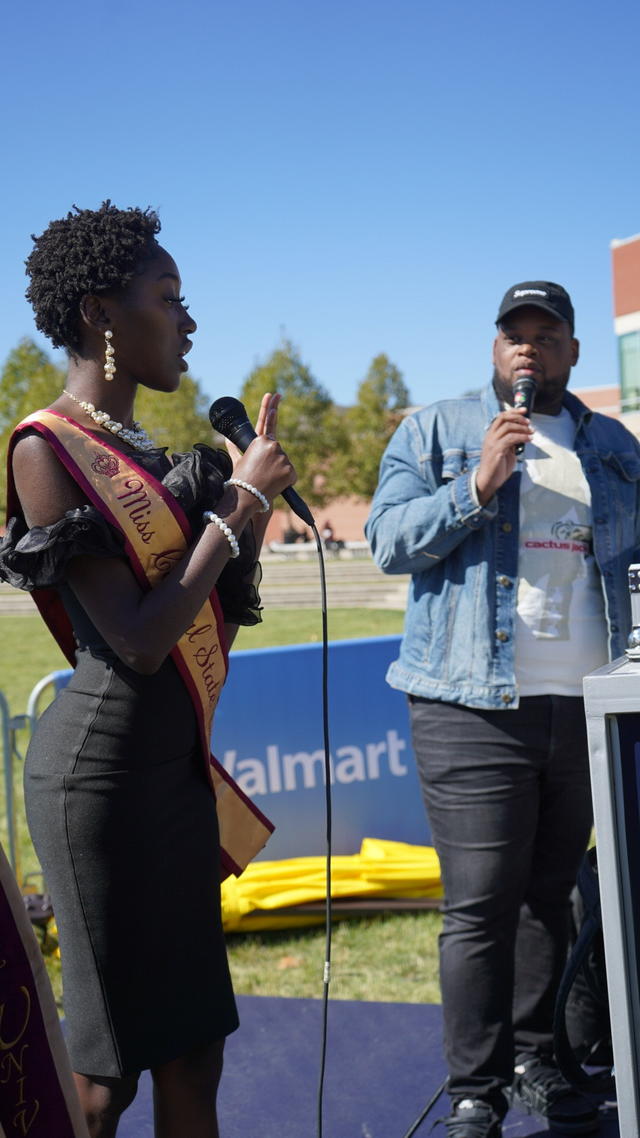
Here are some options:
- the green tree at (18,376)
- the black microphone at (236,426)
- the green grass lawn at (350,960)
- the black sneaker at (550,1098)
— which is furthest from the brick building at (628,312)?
the black microphone at (236,426)

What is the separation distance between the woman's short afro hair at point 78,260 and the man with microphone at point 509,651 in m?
1.03

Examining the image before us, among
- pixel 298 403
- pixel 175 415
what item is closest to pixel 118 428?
pixel 175 415

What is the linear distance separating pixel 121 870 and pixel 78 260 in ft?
3.45

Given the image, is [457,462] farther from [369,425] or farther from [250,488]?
[369,425]

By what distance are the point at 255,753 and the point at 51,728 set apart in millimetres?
3213

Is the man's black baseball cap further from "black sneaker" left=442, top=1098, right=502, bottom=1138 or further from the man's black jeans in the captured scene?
"black sneaker" left=442, top=1098, right=502, bottom=1138

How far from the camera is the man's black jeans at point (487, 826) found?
8.59ft

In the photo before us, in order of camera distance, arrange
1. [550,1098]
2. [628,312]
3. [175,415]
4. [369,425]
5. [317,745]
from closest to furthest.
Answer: [550,1098] → [317,745] → [628,312] → [175,415] → [369,425]

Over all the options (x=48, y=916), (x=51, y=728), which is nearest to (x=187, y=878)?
(x=51, y=728)

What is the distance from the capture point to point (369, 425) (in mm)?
43781

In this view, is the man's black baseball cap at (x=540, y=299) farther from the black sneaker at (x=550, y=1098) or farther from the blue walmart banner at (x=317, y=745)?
the blue walmart banner at (x=317, y=745)

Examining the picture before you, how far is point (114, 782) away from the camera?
1.78 m

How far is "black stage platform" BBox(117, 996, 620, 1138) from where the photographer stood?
114 inches

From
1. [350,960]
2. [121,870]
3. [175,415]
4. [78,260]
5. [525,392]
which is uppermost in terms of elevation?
[175,415]
